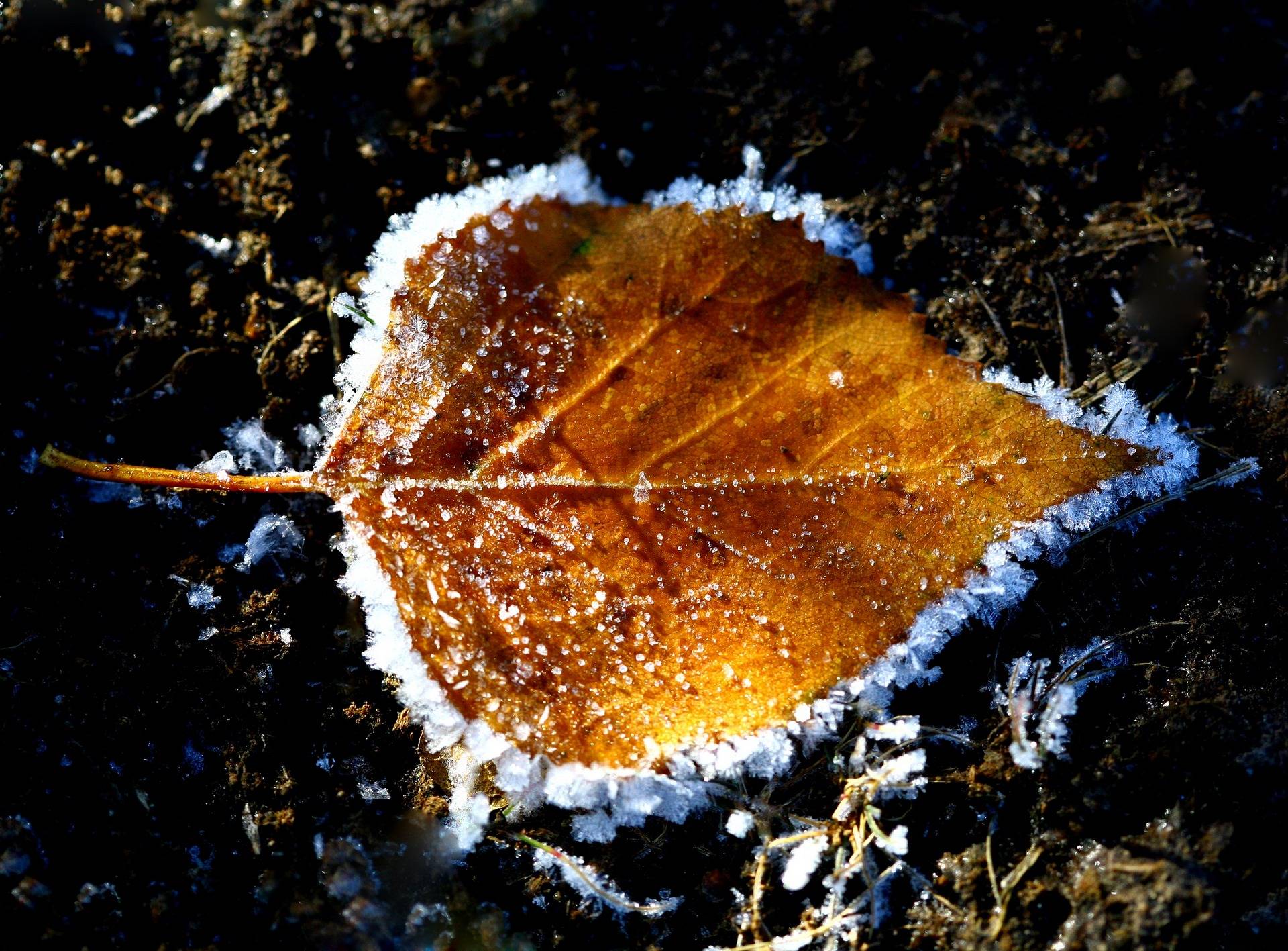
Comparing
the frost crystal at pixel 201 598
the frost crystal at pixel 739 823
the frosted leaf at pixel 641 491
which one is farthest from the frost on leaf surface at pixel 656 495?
the frost crystal at pixel 201 598

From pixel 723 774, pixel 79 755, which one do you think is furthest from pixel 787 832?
pixel 79 755

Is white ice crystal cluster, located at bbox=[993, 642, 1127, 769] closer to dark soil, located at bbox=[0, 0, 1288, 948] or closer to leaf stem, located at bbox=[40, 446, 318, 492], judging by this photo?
dark soil, located at bbox=[0, 0, 1288, 948]

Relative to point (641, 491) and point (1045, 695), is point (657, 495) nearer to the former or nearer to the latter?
point (641, 491)

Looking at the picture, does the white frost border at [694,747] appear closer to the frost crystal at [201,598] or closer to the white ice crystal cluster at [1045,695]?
the white ice crystal cluster at [1045,695]

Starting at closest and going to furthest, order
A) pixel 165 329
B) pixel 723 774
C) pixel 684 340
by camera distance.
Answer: pixel 723 774, pixel 684 340, pixel 165 329

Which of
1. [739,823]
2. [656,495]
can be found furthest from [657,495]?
[739,823]

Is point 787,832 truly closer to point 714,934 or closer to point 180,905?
point 714,934

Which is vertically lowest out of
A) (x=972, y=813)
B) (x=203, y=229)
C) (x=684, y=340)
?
(x=972, y=813)
